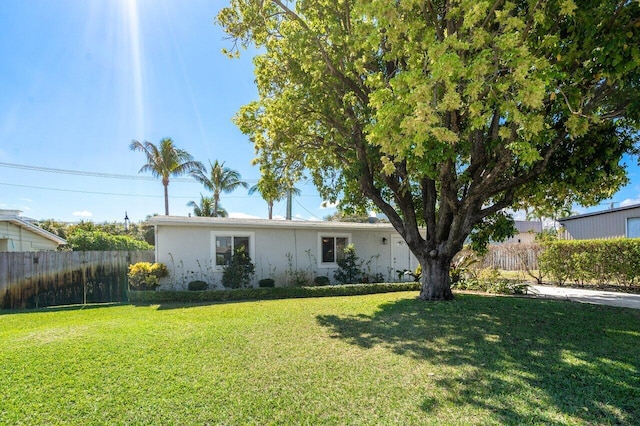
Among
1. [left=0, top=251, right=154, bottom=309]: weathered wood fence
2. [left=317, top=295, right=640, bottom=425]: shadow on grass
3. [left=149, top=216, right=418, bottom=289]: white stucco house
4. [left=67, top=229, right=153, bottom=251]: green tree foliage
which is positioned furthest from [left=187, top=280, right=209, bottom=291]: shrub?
[left=67, top=229, right=153, bottom=251]: green tree foliage

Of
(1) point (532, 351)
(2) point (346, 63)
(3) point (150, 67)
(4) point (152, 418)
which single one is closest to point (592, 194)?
(1) point (532, 351)

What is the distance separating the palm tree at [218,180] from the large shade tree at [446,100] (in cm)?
1709

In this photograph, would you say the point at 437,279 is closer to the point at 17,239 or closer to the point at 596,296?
the point at 596,296

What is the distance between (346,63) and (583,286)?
11.9 m

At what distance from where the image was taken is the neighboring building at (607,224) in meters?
15.7

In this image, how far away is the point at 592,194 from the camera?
9922 millimetres

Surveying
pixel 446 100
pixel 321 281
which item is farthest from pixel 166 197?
pixel 446 100

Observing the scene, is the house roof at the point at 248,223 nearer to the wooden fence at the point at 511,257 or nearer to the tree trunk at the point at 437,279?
the wooden fence at the point at 511,257

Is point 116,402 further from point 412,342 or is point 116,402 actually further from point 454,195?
point 454,195

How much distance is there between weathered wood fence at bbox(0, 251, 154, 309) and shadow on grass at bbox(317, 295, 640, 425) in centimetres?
844

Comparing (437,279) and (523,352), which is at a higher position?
(437,279)

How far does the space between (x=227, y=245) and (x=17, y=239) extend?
9.21m

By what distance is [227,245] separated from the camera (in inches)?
522

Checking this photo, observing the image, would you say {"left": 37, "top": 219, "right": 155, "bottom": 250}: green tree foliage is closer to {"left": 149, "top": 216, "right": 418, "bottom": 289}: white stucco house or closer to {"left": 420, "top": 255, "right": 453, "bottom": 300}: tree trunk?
{"left": 149, "top": 216, "right": 418, "bottom": 289}: white stucco house
